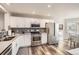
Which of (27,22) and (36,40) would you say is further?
(36,40)

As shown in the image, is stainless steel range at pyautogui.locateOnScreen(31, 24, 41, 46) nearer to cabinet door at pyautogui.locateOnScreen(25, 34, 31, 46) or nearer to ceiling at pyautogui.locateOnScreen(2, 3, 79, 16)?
cabinet door at pyautogui.locateOnScreen(25, 34, 31, 46)

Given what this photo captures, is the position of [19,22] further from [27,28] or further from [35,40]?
Answer: [35,40]

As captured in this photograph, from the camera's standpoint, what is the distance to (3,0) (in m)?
1.30

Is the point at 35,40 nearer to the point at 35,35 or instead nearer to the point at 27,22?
the point at 35,35

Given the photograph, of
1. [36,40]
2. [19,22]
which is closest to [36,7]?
[19,22]

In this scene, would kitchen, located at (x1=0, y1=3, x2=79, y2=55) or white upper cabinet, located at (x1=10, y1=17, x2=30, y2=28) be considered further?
white upper cabinet, located at (x1=10, y1=17, x2=30, y2=28)

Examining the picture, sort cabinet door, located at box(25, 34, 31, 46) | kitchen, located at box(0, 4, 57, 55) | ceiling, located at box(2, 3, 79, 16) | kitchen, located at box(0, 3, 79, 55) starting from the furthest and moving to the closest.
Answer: cabinet door, located at box(25, 34, 31, 46) < kitchen, located at box(0, 4, 57, 55) < kitchen, located at box(0, 3, 79, 55) < ceiling, located at box(2, 3, 79, 16)

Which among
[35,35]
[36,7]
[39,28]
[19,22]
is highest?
[36,7]

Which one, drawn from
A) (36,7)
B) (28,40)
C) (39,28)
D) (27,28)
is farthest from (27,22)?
(36,7)

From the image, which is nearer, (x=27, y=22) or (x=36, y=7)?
(x=36, y=7)

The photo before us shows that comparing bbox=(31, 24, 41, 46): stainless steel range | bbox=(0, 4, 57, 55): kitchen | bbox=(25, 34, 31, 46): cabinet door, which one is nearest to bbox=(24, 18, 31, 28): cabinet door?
bbox=(0, 4, 57, 55): kitchen

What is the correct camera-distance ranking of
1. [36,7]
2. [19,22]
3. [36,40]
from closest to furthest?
1. [36,7]
2. [19,22]
3. [36,40]

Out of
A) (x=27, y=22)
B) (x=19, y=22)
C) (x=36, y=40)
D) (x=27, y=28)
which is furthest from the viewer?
(x=27, y=28)

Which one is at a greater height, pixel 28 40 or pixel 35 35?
pixel 35 35
